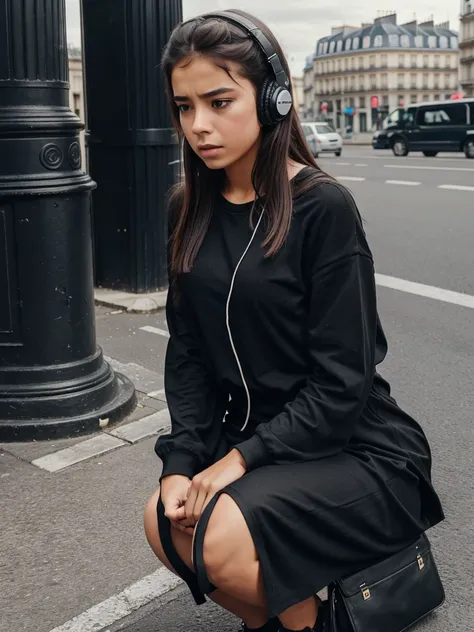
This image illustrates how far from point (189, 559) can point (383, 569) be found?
484mm

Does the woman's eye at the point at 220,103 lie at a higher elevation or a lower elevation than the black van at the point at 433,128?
lower

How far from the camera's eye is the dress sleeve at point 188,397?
7.86 feet

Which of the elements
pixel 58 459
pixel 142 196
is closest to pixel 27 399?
pixel 58 459

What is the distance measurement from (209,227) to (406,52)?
138 metres

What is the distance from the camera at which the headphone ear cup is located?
2.23 meters

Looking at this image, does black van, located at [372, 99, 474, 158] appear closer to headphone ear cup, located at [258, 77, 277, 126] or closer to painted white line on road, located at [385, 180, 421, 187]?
painted white line on road, located at [385, 180, 421, 187]

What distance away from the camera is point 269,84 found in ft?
7.34

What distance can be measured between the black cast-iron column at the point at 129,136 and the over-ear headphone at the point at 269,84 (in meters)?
4.59

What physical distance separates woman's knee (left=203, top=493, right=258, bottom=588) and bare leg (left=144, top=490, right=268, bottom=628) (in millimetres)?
180

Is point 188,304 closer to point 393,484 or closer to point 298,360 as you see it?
point 298,360

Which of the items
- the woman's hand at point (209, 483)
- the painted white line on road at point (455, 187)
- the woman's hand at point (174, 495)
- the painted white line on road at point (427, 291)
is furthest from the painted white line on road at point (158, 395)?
the painted white line on road at point (455, 187)

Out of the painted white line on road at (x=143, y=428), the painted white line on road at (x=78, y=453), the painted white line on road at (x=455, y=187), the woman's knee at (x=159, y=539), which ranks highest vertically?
the painted white line on road at (x=455, y=187)

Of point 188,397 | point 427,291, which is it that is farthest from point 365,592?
point 427,291

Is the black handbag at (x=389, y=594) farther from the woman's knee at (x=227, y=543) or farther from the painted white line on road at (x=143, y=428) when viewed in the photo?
the painted white line on road at (x=143, y=428)
